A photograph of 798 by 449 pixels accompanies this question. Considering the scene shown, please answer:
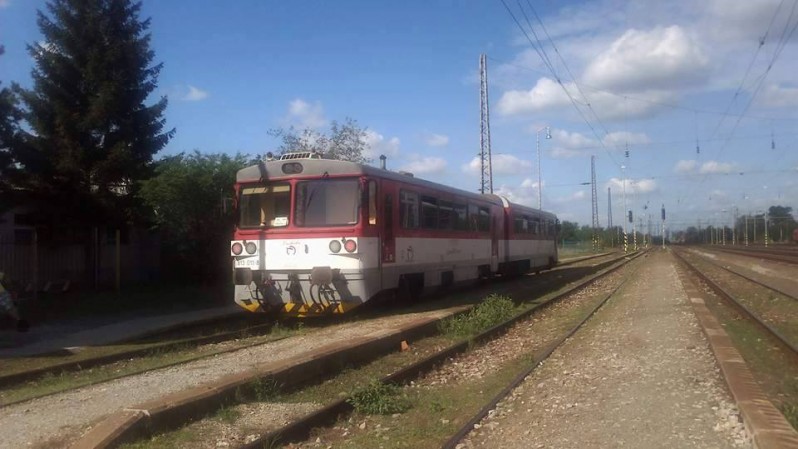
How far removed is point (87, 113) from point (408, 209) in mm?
10918

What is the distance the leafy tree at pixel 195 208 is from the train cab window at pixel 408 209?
26.3ft

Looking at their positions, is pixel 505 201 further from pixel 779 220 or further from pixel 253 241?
pixel 779 220

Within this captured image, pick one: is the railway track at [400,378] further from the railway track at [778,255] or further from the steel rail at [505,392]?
the railway track at [778,255]

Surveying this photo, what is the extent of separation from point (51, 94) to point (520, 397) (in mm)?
17595

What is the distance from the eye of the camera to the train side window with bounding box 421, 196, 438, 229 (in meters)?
16.4

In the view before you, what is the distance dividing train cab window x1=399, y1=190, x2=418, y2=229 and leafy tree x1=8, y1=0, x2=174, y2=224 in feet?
31.5

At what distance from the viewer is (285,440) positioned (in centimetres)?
641

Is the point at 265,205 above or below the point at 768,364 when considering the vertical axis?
above

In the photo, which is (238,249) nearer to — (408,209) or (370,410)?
(408,209)

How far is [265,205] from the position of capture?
14.2 m

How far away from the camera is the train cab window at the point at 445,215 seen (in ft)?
57.5

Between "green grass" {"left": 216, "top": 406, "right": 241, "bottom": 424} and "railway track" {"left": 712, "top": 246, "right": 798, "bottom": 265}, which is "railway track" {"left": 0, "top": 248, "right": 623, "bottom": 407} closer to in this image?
"green grass" {"left": 216, "top": 406, "right": 241, "bottom": 424}

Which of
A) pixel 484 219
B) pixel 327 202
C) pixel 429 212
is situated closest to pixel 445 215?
pixel 429 212

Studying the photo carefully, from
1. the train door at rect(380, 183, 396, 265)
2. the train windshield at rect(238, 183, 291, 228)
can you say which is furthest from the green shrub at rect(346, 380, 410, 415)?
the train windshield at rect(238, 183, 291, 228)
